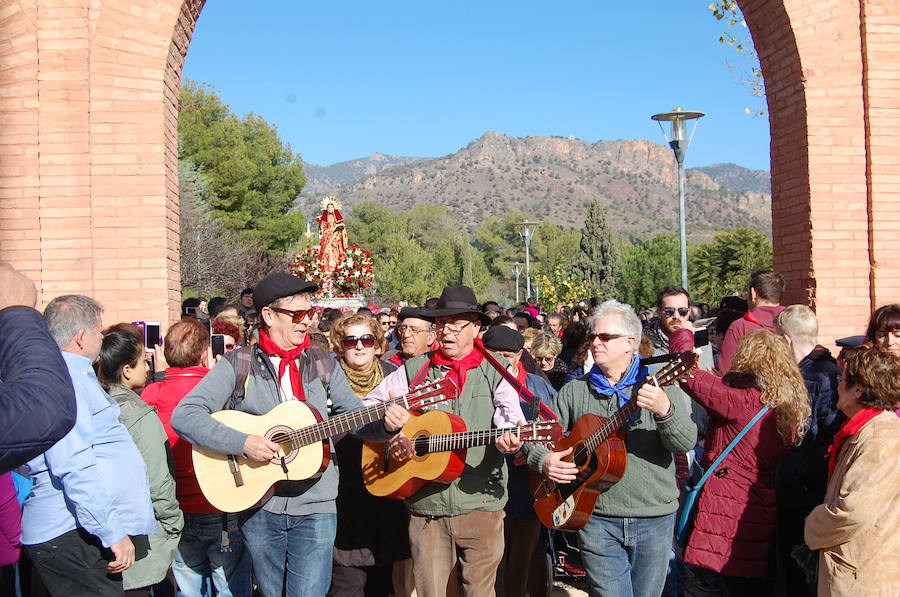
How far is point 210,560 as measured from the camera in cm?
536

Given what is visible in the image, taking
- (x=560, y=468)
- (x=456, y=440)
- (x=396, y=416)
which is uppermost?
(x=396, y=416)

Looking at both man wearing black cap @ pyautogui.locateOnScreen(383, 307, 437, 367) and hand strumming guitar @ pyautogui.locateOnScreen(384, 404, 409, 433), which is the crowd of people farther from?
man wearing black cap @ pyautogui.locateOnScreen(383, 307, 437, 367)

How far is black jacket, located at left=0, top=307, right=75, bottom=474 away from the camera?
85.4 inches

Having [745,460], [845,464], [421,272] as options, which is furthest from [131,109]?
[421,272]

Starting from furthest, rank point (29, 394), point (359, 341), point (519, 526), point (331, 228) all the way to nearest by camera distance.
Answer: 1. point (331, 228)
2. point (359, 341)
3. point (519, 526)
4. point (29, 394)

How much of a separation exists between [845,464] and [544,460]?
139 centimetres

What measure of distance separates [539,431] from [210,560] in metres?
2.55

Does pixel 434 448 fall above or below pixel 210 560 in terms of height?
above

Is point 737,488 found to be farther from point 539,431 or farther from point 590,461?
point 539,431

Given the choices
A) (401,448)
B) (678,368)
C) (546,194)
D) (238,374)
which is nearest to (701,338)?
(678,368)

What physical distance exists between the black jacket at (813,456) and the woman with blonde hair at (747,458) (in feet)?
0.59

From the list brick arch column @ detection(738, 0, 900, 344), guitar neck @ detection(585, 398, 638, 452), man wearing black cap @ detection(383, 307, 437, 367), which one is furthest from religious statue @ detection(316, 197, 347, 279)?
guitar neck @ detection(585, 398, 638, 452)

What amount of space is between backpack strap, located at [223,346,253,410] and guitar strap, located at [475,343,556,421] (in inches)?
50.5

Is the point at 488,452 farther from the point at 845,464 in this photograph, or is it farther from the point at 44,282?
the point at 44,282
